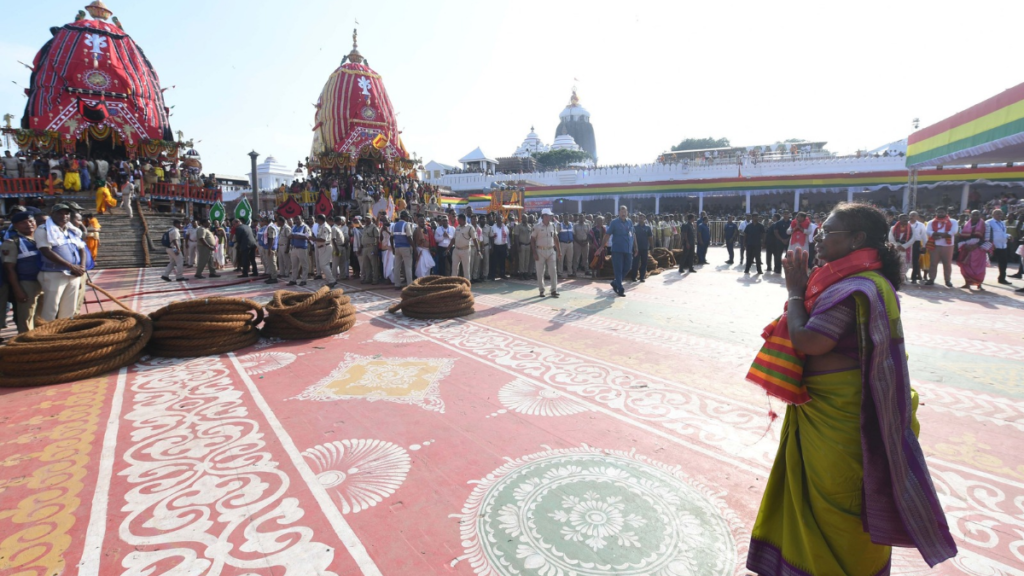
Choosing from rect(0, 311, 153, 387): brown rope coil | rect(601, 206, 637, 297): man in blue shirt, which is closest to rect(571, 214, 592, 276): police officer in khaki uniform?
rect(601, 206, 637, 297): man in blue shirt

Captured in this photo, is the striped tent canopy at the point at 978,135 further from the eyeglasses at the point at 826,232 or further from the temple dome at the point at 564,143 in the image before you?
the temple dome at the point at 564,143

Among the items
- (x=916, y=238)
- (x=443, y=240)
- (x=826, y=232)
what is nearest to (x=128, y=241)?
(x=443, y=240)

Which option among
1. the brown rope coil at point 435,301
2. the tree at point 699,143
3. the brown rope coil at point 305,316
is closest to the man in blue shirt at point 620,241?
the brown rope coil at point 435,301

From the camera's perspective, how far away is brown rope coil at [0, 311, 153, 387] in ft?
12.7

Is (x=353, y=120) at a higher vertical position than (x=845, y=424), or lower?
higher

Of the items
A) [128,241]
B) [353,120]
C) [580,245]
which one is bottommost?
[580,245]

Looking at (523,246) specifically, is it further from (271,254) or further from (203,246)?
(203,246)

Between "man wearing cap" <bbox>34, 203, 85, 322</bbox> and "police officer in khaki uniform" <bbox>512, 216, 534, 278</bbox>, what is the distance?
292 inches

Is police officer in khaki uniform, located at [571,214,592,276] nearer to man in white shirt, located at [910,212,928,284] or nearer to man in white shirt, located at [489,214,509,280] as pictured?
man in white shirt, located at [489,214,509,280]

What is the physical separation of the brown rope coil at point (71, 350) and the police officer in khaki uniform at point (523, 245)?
23.8 feet

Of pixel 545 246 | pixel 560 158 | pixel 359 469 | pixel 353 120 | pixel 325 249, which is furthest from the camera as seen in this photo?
pixel 560 158

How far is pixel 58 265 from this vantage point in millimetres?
4785

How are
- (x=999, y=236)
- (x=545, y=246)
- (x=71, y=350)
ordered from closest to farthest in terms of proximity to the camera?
(x=71, y=350), (x=545, y=246), (x=999, y=236)

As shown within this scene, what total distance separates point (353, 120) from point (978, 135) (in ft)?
81.5
